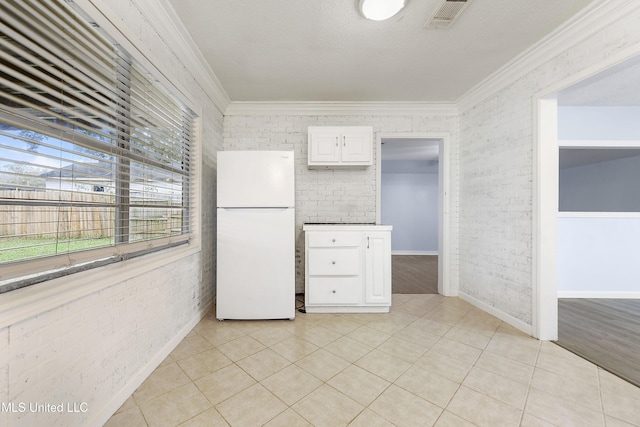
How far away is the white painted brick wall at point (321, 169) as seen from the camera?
3150 mm

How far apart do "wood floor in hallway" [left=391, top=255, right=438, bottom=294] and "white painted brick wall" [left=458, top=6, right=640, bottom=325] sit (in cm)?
61

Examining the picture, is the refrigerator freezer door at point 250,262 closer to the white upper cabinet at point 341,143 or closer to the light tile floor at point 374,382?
the light tile floor at point 374,382

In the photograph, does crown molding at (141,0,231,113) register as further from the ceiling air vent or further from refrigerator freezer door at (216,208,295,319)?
the ceiling air vent

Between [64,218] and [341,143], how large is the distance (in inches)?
94.6

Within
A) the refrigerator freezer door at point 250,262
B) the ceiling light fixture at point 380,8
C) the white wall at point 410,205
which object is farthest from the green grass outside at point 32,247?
the white wall at point 410,205

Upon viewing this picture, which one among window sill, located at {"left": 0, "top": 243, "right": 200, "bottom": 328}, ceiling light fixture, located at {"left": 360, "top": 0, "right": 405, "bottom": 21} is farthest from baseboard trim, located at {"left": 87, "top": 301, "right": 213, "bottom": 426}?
ceiling light fixture, located at {"left": 360, "top": 0, "right": 405, "bottom": 21}

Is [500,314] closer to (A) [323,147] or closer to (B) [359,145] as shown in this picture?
(B) [359,145]

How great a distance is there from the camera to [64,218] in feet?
3.51

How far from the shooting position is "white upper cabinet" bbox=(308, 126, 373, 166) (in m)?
2.84

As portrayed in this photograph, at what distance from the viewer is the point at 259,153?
2316 mm

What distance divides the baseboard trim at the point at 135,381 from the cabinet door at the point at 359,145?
2371mm

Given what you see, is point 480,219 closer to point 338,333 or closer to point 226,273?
point 338,333

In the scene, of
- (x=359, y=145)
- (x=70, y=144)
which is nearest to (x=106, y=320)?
(x=70, y=144)

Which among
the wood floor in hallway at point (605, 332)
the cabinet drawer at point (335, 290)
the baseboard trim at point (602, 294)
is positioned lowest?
the wood floor in hallway at point (605, 332)
